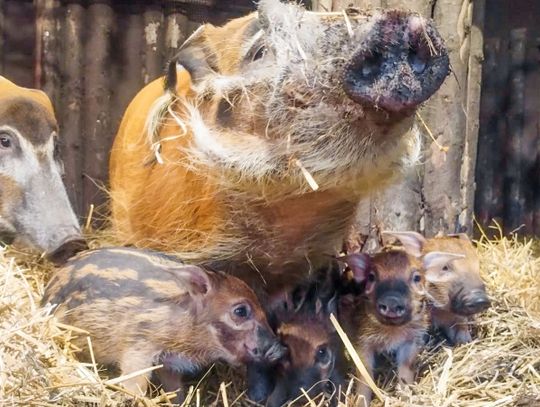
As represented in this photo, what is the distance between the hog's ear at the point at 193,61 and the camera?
127 inches

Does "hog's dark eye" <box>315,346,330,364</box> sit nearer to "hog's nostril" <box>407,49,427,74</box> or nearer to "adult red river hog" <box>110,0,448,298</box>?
"adult red river hog" <box>110,0,448,298</box>

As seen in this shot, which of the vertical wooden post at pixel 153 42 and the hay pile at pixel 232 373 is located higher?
the vertical wooden post at pixel 153 42

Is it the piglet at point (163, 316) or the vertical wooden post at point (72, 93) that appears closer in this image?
the piglet at point (163, 316)

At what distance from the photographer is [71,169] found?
189 inches

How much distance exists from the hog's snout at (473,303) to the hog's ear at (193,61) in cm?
109

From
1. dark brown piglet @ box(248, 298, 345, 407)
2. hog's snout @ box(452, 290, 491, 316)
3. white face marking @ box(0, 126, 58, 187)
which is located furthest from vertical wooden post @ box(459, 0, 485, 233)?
white face marking @ box(0, 126, 58, 187)

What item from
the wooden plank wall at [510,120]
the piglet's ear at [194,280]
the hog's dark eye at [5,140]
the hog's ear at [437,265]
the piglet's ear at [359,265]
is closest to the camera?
the piglet's ear at [194,280]

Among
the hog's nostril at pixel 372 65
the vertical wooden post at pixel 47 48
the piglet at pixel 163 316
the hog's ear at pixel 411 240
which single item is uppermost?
the hog's nostril at pixel 372 65

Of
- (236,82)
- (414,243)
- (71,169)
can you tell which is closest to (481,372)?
(414,243)

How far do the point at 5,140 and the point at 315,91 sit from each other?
159 cm

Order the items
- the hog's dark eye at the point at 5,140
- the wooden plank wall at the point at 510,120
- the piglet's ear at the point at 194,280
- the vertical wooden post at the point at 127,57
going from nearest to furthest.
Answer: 1. the piglet's ear at the point at 194,280
2. the hog's dark eye at the point at 5,140
3. the vertical wooden post at the point at 127,57
4. the wooden plank wall at the point at 510,120

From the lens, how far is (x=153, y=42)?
15.8 feet

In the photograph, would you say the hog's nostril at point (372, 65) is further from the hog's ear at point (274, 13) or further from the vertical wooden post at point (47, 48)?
the vertical wooden post at point (47, 48)

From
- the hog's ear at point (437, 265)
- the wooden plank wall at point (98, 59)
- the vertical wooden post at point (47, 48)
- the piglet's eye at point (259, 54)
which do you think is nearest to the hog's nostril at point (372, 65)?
the piglet's eye at point (259, 54)
